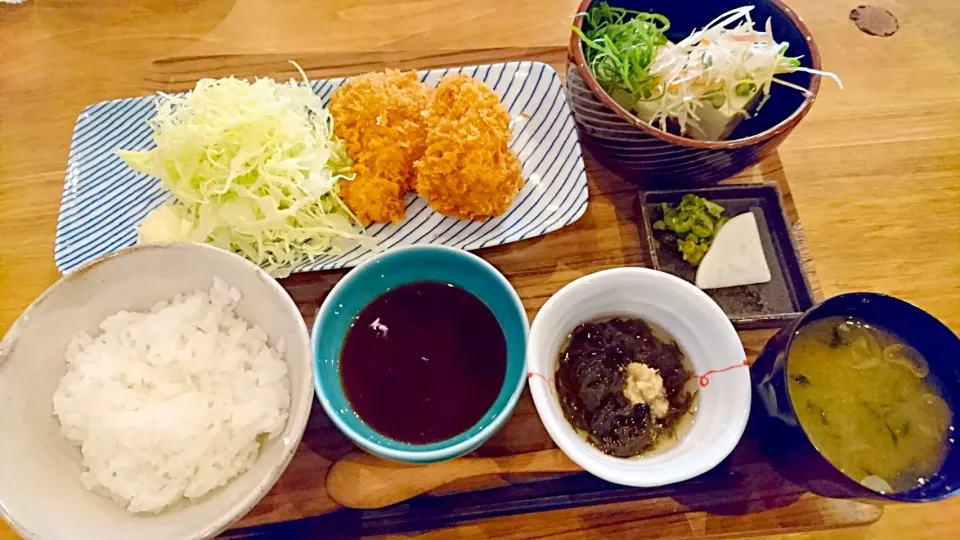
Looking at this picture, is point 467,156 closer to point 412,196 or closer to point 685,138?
point 412,196

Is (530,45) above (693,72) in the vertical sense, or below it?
below

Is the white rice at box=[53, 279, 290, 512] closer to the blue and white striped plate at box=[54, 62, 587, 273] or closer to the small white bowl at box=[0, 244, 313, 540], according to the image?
the small white bowl at box=[0, 244, 313, 540]

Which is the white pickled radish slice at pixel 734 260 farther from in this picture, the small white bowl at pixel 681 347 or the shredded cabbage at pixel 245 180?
the shredded cabbage at pixel 245 180

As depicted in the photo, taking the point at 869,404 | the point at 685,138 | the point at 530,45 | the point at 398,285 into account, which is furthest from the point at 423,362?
the point at 530,45

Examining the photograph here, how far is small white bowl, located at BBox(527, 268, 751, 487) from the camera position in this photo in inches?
48.9

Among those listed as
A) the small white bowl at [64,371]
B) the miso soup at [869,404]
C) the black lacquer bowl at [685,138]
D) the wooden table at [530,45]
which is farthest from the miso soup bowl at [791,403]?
the small white bowl at [64,371]

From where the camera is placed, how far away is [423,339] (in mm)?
1551

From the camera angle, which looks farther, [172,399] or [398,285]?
[398,285]

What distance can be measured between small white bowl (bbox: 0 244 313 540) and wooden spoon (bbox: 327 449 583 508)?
0.22m

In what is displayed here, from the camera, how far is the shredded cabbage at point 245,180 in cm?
170

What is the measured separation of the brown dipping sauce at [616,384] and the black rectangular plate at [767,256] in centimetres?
24

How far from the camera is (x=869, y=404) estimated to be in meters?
1.34

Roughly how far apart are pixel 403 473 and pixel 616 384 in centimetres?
51

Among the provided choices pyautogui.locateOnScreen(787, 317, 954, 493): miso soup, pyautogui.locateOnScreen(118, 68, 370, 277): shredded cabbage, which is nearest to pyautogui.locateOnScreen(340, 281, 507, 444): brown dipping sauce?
pyautogui.locateOnScreen(118, 68, 370, 277): shredded cabbage
